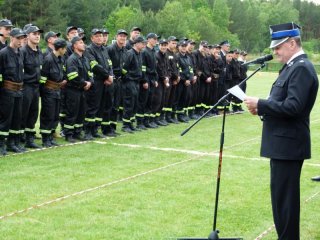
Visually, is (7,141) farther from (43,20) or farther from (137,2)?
(137,2)

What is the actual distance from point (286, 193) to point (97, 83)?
26.4ft

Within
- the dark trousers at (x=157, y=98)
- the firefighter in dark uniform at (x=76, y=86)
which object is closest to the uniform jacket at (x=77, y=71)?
the firefighter in dark uniform at (x=76, y=86)

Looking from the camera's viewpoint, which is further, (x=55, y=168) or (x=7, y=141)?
(x=7, y=141)

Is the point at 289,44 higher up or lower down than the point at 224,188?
higher up

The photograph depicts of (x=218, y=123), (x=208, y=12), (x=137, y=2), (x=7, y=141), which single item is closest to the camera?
(x=7, y=141)

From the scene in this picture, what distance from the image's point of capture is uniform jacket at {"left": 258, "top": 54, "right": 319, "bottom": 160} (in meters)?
5.11

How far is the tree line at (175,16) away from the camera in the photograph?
69.8 m

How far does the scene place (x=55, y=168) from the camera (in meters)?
9.65

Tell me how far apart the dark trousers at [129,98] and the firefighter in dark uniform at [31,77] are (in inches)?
121

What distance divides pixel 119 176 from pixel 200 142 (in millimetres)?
4167

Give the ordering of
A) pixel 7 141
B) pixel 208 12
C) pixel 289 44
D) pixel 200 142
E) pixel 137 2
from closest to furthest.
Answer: pixel 289 44, pixel 7 141, pixel 200 142, pixel 137 2, pixel 208 12

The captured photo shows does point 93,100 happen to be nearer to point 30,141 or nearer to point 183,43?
point 30,141

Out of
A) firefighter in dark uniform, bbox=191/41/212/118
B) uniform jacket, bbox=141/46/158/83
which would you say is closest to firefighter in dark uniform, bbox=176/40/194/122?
firefighter in dark uniform, bbox=191/41/212/118

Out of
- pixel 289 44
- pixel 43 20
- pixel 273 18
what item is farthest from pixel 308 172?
pixel 273 18
